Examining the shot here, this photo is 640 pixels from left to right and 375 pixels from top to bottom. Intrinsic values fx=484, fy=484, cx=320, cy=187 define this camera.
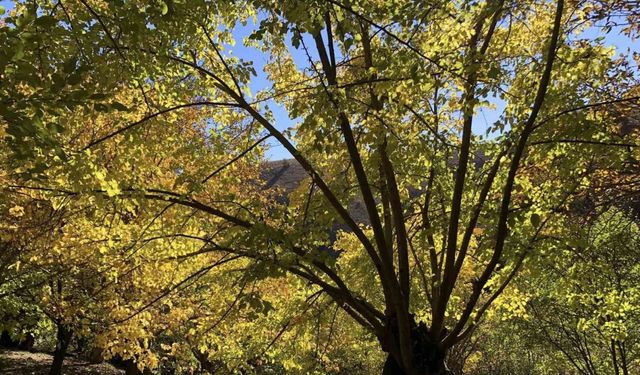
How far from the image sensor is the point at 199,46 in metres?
5.62

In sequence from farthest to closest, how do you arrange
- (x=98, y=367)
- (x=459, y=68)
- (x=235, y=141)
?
(x=98, y=367), (x=235, y=141), (x=459, y=68)

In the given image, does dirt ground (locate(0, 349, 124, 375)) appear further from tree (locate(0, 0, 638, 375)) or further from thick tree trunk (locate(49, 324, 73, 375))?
tree (locate(0, 0, 638, 375))

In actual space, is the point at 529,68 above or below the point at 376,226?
above

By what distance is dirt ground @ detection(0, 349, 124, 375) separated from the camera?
16500mm

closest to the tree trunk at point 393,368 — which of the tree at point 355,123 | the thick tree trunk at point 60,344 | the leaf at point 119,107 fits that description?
the tree at point 355,123

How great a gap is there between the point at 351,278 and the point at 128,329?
12.8 ft

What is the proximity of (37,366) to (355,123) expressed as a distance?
17.9m

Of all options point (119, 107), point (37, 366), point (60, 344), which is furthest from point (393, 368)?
point (37, 366)

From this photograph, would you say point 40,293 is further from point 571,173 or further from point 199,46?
point 571,173

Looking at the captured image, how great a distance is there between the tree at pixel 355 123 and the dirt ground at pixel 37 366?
541 inches

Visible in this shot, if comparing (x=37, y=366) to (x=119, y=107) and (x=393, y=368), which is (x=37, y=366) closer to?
(x=393, y=368)

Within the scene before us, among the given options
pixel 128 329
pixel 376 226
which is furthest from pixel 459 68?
pixel 128 329

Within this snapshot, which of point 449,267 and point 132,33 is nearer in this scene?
point 132,33

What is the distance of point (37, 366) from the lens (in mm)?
17984
